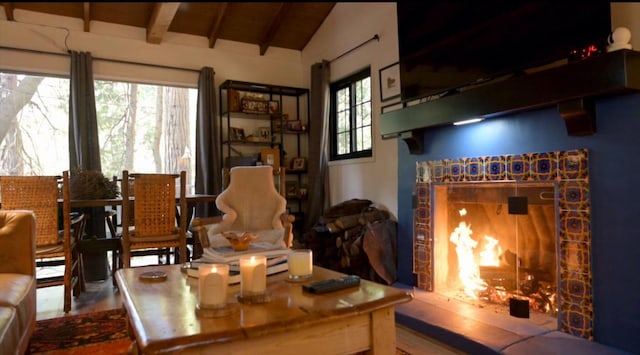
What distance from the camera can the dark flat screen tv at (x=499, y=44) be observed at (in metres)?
0.93

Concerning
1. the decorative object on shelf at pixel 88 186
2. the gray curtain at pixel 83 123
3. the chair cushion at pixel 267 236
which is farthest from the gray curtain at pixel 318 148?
the gray curtain at pixel 83 123

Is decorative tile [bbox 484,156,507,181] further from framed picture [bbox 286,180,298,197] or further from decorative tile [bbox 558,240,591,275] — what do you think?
framed picture [bbox 286,180,298,197]

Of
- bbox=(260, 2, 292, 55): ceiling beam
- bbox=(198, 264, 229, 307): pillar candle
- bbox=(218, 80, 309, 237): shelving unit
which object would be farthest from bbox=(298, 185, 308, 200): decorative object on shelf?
bbox=(260, 2, 292, 55): ceiling beam

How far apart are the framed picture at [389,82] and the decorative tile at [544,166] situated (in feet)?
4.50

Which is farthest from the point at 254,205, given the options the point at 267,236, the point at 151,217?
the point at 151,217

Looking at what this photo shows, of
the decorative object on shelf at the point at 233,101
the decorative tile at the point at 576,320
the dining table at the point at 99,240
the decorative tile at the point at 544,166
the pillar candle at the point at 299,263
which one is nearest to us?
the pillar candle at the point at 299,263

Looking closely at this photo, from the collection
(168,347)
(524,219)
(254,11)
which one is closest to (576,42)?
(524,219)

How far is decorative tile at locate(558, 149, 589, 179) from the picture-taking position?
1902mm

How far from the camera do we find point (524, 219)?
7.82 feet

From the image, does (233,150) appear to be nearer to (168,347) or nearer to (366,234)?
(366,234)

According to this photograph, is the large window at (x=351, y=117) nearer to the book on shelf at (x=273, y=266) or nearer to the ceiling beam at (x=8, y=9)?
the book on shelf at (x=273, y=266)

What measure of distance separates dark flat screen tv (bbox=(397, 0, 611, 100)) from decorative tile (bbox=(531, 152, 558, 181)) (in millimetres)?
476

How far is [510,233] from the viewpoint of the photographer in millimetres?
2453

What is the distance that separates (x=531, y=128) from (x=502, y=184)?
1.20 feet
